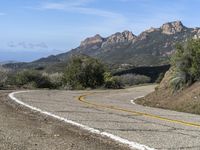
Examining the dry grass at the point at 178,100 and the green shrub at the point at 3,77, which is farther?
the green shrub at the point at 3,77

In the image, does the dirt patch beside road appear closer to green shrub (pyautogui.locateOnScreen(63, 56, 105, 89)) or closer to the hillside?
the hillside

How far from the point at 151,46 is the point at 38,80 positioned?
463 ft

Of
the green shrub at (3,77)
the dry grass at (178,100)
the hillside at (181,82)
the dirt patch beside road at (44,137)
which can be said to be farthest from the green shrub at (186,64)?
the green shrub at (3,77)

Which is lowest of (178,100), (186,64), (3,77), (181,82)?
(178,100)

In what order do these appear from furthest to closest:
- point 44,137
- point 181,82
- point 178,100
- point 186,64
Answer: point 186,64
point 181,82
point 178,100
point 44,137

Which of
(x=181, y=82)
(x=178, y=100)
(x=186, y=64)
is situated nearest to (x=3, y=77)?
(x=186, y=64)

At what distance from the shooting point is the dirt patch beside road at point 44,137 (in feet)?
30.6

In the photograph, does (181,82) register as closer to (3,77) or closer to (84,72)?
(3,77)

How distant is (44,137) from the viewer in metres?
10.3

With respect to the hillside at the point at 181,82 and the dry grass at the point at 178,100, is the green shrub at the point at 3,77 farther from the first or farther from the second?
the hillside at the point at 181,82

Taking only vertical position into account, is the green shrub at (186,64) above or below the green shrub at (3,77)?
above

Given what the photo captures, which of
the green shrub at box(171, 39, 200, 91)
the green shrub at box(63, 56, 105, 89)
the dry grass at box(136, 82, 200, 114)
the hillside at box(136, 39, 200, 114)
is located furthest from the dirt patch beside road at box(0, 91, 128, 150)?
the green shrub at box(63, 56, 105, 89)

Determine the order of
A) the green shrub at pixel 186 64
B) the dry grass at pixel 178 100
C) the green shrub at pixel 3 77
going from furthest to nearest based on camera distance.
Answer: the green shrub at pixel 3 77 → the green shrub at pixel 186 64 → the dry grass at pixel 178 100

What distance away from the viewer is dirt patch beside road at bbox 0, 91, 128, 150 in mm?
9312
